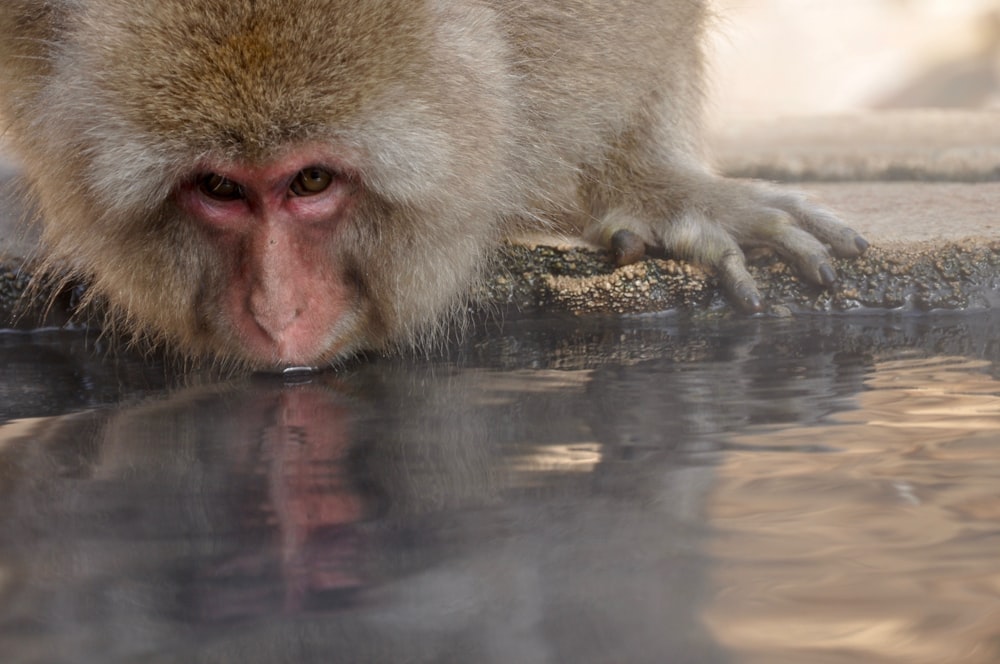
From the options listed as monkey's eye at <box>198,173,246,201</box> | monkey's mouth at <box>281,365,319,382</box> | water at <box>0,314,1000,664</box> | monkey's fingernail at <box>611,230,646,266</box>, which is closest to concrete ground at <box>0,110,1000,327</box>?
monkey's fingernail at <box>611,230,646,266</box>

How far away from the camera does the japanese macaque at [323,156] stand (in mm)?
2459

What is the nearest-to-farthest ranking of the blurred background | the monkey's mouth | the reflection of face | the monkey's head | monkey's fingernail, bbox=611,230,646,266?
the reflection of face → the monkey's head → the monkey's mouth → monkey's fingernail, bbox=611,230,646,266 → the blurred background

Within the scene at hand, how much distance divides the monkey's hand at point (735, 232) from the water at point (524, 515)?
543 millimetres

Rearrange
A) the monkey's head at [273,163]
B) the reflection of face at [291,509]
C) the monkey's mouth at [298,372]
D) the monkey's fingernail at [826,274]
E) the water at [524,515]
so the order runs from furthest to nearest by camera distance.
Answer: the monkey's fingernail at [826,274], the monkey's mouth at [298,372], the monkey's head at [273,163], the reflection of face at [291,509], the water at [524,515]

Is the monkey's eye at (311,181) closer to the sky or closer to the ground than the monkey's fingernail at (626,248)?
closer to the sky

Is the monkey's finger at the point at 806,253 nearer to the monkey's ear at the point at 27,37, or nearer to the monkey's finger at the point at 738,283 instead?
the monkey's finger at the point at 738,283

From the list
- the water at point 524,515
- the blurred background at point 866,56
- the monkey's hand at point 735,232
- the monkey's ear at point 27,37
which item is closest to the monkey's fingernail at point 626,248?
the monkey's hand at point 735,232

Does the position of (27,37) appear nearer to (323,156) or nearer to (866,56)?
(323,156)

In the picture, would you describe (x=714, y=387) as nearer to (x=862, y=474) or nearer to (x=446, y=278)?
(x=862, y=474)

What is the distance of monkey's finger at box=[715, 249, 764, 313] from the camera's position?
3223mm

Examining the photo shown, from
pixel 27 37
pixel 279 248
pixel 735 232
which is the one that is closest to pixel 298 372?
pixel 279 248

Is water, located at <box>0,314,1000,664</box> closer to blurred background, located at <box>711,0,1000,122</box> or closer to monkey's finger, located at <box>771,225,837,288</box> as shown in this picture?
monkey's finger, located at <box>771,225,837,288</box>

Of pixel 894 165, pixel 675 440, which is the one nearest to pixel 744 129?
pixel 894 165

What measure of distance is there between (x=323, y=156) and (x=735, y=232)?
134 centimetres
